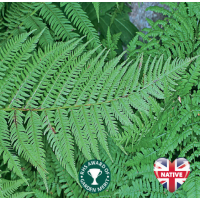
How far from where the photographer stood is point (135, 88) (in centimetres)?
188

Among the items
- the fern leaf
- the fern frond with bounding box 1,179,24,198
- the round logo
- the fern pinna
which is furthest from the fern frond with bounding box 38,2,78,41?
the fern frond with bounding box 1,179,24,198

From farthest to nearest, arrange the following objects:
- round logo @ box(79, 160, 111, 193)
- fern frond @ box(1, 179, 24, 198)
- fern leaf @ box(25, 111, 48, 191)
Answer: round logo @ box(79, 160, 111, 193) < fern frond @ box(1, 179, 24, 198) < fern leaf @ box(25, 111, 48, 191)

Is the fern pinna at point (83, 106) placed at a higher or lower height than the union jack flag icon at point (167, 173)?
higher

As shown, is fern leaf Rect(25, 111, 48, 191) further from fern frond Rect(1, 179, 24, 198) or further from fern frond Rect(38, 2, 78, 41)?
fern frond Rect(38, 2, 78, 41)

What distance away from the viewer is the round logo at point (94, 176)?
214 centimetres

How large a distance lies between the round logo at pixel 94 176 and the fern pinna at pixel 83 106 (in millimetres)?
62

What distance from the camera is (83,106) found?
5.93ft

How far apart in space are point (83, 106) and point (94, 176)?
0.82 metres

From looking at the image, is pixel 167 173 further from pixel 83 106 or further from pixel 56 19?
pixel 56 19

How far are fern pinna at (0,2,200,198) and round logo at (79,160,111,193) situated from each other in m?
0.06

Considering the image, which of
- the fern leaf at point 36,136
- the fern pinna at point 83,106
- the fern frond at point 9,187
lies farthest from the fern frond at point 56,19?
the fern frond at point 9,187

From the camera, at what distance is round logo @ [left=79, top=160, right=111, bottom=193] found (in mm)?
2143

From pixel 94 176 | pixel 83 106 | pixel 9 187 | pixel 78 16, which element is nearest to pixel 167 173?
pixel 94 176

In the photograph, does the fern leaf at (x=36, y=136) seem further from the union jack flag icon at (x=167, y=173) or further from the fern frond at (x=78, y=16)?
the union jack flag icon at (x=167, y=173)
